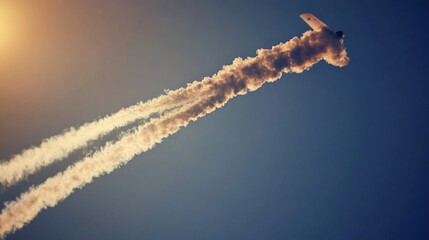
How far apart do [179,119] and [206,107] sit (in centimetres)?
412

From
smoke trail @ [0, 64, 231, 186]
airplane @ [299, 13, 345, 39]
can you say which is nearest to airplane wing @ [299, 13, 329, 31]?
airplane @ [299, 13, 345, 39]

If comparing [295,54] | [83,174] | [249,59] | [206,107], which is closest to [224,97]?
[206,107]

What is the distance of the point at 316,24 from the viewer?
169 feet

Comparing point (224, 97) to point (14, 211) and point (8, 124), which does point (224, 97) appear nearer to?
point (14, 211)

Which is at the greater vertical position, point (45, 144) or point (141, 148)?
point (45, 144)

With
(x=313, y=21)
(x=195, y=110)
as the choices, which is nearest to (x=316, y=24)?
(x=313, y=21)

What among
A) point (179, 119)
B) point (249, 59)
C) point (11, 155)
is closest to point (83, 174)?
point (11, 155)

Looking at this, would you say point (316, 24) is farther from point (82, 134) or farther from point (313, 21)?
point (82, 134)

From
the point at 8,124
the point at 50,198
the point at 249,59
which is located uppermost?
the point at 8,124

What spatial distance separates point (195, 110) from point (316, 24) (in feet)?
66.2

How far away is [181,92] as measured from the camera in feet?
172

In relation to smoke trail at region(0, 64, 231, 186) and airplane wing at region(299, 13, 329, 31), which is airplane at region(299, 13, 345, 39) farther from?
smoke trail at region(0, 64, 231, 186)

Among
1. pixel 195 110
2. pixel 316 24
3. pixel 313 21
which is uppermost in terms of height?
pixel 313 21

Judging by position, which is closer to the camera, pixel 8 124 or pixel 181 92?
pixel 181 92
